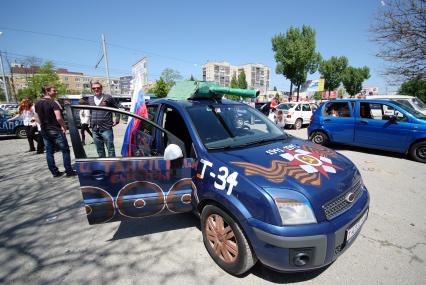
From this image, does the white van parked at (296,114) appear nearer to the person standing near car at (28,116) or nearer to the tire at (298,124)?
the tire at (298,124)

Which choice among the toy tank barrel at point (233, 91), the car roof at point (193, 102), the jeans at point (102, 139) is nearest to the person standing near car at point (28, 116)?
the jeans at point (102, 139)

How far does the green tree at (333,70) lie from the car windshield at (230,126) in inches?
1935

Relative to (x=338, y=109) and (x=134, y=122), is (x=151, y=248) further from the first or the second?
Answer: (x=338, y=109)

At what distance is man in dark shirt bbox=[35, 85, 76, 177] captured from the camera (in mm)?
4621

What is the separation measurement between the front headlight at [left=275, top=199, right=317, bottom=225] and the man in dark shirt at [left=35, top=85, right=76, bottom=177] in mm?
4679

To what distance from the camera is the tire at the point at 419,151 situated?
5.86m

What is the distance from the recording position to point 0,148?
28.0ft

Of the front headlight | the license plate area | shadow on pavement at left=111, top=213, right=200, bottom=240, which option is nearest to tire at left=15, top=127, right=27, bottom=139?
shadow on pavement at left=111, top=213, right=200, bottom=240

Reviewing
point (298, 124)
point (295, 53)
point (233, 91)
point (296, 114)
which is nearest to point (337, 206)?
point (233, 91)

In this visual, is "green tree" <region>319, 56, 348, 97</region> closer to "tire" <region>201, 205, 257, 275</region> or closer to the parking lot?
the parking lot

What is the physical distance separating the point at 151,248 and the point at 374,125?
21.6 feet

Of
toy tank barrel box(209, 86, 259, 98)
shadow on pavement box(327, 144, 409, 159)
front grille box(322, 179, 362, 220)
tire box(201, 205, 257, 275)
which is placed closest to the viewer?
front grille box(322, 179, 362, 220)

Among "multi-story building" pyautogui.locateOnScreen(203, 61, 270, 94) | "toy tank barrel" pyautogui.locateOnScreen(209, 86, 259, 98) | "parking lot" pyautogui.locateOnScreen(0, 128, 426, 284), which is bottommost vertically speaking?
"parking lot" pyautogui.locateOnScreen(0, 128, 426, 284)

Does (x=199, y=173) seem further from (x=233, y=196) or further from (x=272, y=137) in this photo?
(x=272, y=137)
